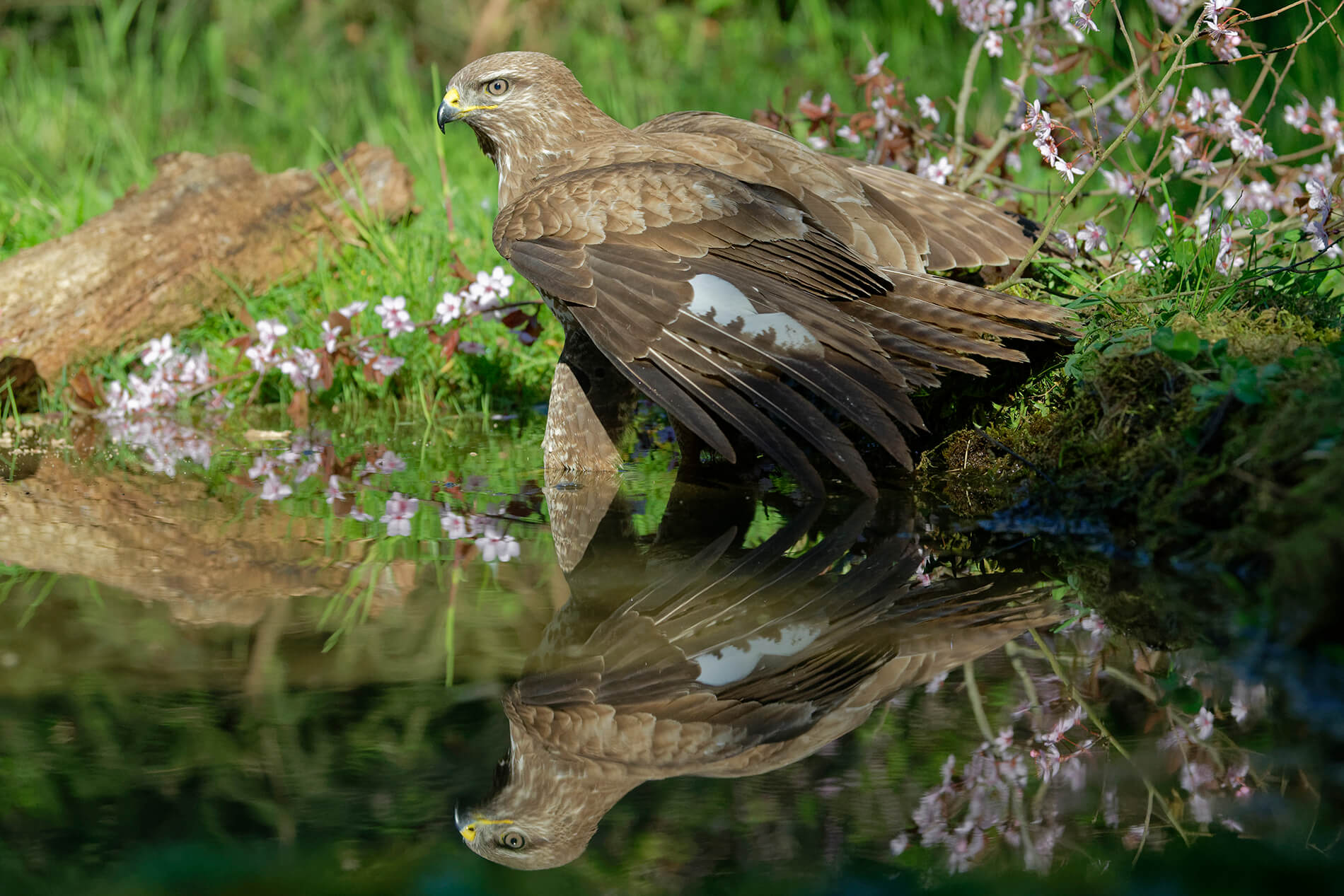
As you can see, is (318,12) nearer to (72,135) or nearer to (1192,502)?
(72,135)

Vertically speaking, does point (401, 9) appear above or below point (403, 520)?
below

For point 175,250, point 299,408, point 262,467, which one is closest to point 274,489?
point 262,467

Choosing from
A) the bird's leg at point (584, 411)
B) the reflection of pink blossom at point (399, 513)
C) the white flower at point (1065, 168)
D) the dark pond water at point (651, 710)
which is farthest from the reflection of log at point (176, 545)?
the white flower at point (1065, 168)

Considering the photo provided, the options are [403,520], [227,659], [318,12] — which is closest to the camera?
[227,659]

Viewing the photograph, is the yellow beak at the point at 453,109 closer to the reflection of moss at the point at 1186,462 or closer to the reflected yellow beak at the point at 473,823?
the reflection of moss at the point at 1186,462

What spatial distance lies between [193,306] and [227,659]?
3555mm

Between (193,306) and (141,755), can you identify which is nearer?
(141,755)

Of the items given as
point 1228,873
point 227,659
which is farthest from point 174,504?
point 1228,873

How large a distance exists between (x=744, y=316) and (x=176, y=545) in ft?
5.45

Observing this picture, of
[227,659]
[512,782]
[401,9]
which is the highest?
[512,782]

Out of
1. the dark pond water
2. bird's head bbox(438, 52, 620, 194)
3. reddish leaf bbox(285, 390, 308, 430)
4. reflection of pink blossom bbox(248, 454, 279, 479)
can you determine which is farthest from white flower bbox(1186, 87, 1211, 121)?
reddish leaf bbox(285, 390, 308, 430)

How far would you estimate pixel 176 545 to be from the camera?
361 cm

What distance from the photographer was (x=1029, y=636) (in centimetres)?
274

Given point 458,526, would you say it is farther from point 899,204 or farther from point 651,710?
point 899,204
